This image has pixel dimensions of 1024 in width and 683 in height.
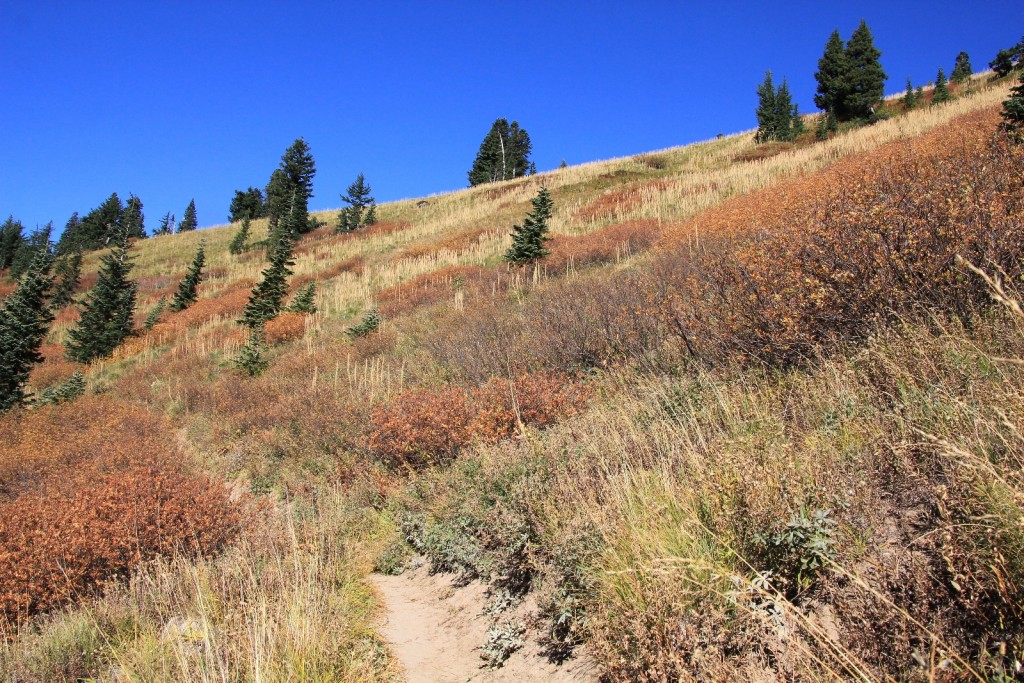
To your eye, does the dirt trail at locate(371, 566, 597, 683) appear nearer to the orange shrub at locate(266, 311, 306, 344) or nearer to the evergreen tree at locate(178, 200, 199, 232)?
the orange shrub at locate(266, 311, 306, 344)

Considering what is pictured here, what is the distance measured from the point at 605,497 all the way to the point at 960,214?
3997 mm

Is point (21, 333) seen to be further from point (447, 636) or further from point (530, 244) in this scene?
point (447, 636)

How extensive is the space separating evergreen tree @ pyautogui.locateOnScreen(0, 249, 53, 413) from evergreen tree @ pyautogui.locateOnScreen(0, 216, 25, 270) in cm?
Result: 5660

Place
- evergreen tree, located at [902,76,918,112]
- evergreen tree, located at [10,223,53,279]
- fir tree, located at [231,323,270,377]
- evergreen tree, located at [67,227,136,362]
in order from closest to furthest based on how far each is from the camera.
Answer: fir tree, located at [231,323,270,377] → evergreen tree, located at [67,227,136,362] → evergreen tree, located at [902,76,918,112] → evergreen tree, located at [10,223,53,279]

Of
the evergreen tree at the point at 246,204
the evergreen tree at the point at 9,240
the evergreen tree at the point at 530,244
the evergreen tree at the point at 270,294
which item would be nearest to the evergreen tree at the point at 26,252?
the evergreen tree at the point at 9,240

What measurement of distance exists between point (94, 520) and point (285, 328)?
12.1 metres

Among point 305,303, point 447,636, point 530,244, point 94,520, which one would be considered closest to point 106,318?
point 305,303

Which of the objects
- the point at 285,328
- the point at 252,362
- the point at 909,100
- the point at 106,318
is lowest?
the point at 252,362

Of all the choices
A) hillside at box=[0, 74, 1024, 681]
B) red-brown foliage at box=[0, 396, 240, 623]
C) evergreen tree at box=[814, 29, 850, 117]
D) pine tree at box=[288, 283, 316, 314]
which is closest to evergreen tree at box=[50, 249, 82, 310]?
pine tree at box=[288, 283, 316, 314]

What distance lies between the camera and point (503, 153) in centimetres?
6094

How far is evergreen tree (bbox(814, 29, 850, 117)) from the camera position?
1323 inches

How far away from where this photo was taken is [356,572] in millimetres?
4598

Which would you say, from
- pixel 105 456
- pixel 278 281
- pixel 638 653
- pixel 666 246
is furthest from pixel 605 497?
pixel 278 281

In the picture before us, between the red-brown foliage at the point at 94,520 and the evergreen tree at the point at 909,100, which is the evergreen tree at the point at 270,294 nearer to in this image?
the red-brown foliage at the point at 94,520
